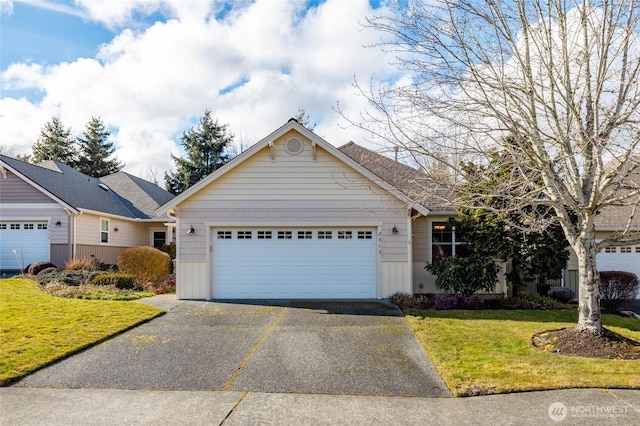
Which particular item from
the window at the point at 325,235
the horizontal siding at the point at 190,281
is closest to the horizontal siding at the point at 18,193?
the horizontal siding at the point at 190,281

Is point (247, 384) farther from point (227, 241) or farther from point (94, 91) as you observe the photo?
point (94, 91)

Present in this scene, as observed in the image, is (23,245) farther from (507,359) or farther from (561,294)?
(561,294)

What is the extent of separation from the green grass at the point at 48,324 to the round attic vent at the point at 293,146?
19.4 ft

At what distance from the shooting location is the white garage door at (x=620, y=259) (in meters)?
15.5

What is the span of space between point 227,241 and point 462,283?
7058 mm

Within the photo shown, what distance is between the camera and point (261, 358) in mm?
7031

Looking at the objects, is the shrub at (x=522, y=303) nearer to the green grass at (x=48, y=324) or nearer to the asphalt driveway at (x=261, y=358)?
the asphalt driveway at (x=261, y=358)

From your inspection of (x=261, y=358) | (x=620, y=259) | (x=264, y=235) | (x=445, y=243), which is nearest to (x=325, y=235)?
(x=264, y=235)

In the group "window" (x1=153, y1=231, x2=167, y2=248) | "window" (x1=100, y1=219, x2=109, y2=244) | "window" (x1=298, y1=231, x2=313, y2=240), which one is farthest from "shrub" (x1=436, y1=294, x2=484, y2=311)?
"window" (x1=153, y1=231, x2=167, y2=248)

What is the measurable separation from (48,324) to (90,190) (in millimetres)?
15383

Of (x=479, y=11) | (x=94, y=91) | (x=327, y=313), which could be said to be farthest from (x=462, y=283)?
(x=94, y=91)

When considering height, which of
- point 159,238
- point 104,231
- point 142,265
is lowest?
point 142,265

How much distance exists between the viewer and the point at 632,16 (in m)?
7.16

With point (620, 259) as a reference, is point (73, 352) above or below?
below
